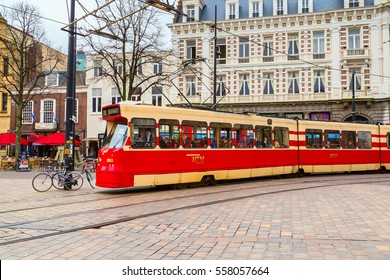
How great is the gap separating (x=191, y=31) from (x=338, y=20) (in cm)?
1324

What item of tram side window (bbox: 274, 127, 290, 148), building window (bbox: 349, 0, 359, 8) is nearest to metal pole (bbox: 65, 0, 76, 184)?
tram side window (bbox: 274, 127, 290, 148)

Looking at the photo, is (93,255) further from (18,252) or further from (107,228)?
(107,228)

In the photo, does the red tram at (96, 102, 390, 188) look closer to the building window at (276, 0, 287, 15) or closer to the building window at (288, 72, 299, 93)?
the building window at (288, 72, 299, 93)

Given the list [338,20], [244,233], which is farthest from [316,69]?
[244,233]

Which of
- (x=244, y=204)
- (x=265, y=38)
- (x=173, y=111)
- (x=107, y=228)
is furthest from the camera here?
(x=265, y=38)

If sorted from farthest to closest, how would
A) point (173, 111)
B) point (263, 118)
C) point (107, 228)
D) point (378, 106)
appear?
point (378, 106), point (263, 118), point (173, 111), point (107, 228)

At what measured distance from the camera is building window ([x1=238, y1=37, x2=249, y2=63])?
35.0 metres

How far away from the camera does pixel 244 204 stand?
9578 mm

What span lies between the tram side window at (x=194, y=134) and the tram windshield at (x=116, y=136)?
2267mm

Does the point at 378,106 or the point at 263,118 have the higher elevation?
the point at 378,106

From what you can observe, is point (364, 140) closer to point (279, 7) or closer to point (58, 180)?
point (58, 180)

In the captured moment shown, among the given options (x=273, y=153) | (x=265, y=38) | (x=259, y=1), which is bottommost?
(x=273, y=153)

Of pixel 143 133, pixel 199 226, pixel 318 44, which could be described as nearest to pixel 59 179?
pixel 143 133

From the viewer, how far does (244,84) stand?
34969mm
